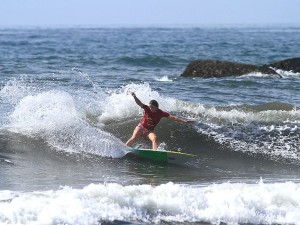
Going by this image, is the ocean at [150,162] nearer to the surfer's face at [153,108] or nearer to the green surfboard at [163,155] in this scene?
A: the green surfboard at [163,155]

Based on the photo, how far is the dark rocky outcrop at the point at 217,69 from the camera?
29578 mm

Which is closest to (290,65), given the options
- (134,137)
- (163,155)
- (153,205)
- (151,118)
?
(151,118)

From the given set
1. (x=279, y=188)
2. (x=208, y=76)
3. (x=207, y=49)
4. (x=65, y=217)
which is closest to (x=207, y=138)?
(x=279, y=188)

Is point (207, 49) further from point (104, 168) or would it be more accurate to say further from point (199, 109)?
point (104, 168)

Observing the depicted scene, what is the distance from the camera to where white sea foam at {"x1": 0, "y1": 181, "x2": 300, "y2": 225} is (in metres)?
10.8

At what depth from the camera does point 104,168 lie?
583 inches

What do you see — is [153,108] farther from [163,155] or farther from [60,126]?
[60,126]

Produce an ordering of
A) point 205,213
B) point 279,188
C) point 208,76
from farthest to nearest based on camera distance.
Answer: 1. point 208,76
2. point 279,188
3. point 205,213

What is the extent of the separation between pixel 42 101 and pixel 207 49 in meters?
33.4

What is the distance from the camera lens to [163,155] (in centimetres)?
1545

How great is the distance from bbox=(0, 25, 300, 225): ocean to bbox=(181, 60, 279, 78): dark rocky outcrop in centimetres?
86

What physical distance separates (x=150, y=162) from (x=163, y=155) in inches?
13.4

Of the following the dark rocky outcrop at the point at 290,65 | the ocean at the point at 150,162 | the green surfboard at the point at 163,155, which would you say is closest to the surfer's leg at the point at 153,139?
the green surfboard at the point at 163,155

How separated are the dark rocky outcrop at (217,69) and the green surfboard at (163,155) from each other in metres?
14.1
